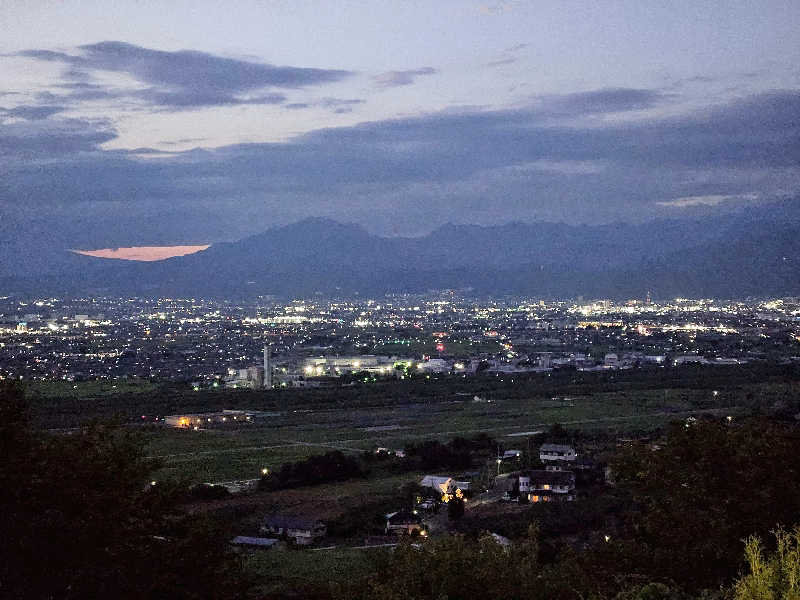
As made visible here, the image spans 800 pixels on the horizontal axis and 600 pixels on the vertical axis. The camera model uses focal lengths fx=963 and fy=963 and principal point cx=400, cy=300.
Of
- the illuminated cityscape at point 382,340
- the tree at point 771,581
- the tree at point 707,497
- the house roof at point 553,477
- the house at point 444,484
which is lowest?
the illuminated cityscape at point 382,340

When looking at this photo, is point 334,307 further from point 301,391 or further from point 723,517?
point 723,517

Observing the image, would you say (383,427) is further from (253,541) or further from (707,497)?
(707,497)

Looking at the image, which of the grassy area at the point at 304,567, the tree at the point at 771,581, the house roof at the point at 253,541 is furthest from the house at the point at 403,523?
the tree at the point at 771,581

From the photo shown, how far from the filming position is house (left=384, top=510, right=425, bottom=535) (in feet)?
75.8

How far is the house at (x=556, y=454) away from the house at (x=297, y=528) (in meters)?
9.36

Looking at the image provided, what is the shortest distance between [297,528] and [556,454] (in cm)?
1082

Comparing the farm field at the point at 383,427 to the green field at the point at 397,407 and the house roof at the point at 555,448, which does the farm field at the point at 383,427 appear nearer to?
the green field at the point at 397,407

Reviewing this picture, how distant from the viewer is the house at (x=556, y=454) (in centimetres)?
3095

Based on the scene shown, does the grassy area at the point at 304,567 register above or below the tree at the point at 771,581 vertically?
below

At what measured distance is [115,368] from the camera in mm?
72812

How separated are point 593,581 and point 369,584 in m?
2.65

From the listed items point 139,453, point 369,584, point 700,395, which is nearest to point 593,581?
point 369,584

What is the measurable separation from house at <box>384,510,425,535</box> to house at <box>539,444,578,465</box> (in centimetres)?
805

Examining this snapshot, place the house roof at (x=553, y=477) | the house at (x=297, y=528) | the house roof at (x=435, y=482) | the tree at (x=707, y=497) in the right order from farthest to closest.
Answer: the house roof at (x=435, y=482) < the house roof at (x=553, y=477) < the house at (x=297, y=528) < the tree at (x=707, y=497)
